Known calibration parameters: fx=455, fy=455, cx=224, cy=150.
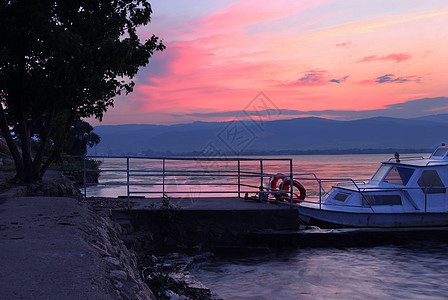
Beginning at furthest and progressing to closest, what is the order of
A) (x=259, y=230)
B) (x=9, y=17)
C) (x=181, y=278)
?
(x=9, y=17) → (x=259, y=230) → (x=181, y=278)

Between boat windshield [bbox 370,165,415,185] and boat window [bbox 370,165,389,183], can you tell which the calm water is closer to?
boat windshield [bbox 370,165,415,185]

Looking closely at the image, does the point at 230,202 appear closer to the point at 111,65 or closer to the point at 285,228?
the point at 285,228

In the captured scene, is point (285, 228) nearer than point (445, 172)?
Yes

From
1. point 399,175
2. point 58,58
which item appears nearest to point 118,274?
point 58,58

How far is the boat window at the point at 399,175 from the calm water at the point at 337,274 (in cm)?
277

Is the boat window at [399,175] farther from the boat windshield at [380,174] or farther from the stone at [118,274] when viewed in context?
the stone at [118,274]

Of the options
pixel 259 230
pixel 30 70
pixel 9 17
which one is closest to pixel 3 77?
pixel 30 70

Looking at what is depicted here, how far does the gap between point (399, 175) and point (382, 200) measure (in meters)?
1.36

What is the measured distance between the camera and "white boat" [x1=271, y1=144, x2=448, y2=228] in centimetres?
1380

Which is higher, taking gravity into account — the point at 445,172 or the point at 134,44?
the point at 134,44

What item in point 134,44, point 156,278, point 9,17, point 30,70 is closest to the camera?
point 156,278

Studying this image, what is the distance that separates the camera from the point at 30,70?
1431 cm

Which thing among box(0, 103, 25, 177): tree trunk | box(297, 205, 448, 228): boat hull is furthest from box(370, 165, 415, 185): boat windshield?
box(0, 103, 25, 177): tree trunk

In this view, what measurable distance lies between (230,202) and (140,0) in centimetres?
732
